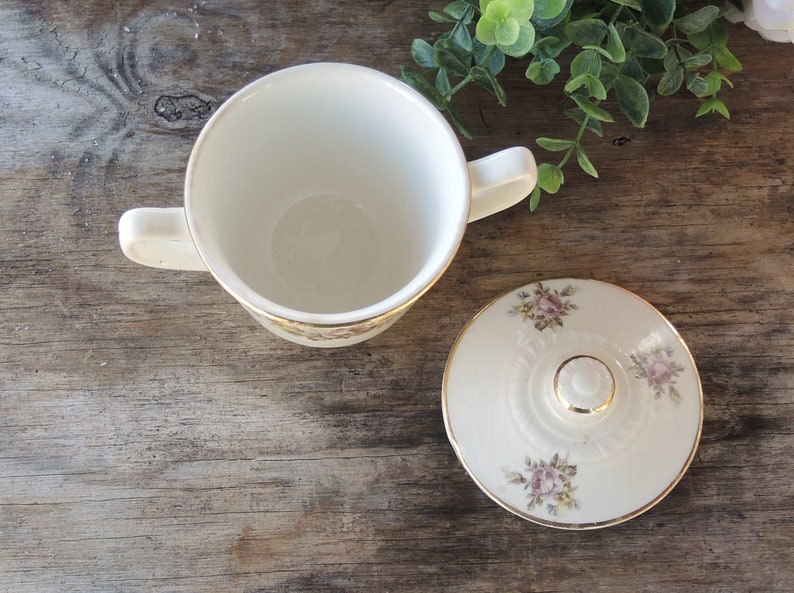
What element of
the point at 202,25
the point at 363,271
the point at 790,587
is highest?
the point at 202,25

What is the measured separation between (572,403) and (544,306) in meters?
0.08

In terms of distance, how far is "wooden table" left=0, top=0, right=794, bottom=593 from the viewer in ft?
1.93

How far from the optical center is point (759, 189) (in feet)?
2.13

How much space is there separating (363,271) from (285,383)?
11cm

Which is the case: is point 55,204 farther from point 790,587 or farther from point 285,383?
point 790,587

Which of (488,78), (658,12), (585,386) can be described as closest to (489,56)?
(488,78)

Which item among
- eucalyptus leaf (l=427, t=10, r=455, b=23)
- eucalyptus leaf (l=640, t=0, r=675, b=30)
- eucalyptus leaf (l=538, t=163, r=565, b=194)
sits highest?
eucalyptus leaf (l=640, t=0, r=675, b=30)

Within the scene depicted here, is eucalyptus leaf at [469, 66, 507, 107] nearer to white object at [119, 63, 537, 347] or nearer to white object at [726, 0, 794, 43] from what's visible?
white object at [119, 63, 537, 347]

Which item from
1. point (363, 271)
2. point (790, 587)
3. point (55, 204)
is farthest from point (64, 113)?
point (790, 587)

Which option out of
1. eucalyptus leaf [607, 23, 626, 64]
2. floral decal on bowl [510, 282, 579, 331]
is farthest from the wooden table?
eucalyptus leaf [607, 23, 626, 64]

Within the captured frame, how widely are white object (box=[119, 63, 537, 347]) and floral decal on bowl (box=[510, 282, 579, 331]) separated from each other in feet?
0.31

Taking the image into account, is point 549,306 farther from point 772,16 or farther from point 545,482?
point 772,16

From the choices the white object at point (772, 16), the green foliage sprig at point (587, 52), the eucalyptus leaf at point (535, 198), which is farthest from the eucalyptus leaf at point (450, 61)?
the white object at point (772, 16)

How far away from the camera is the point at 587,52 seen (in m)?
0.54
